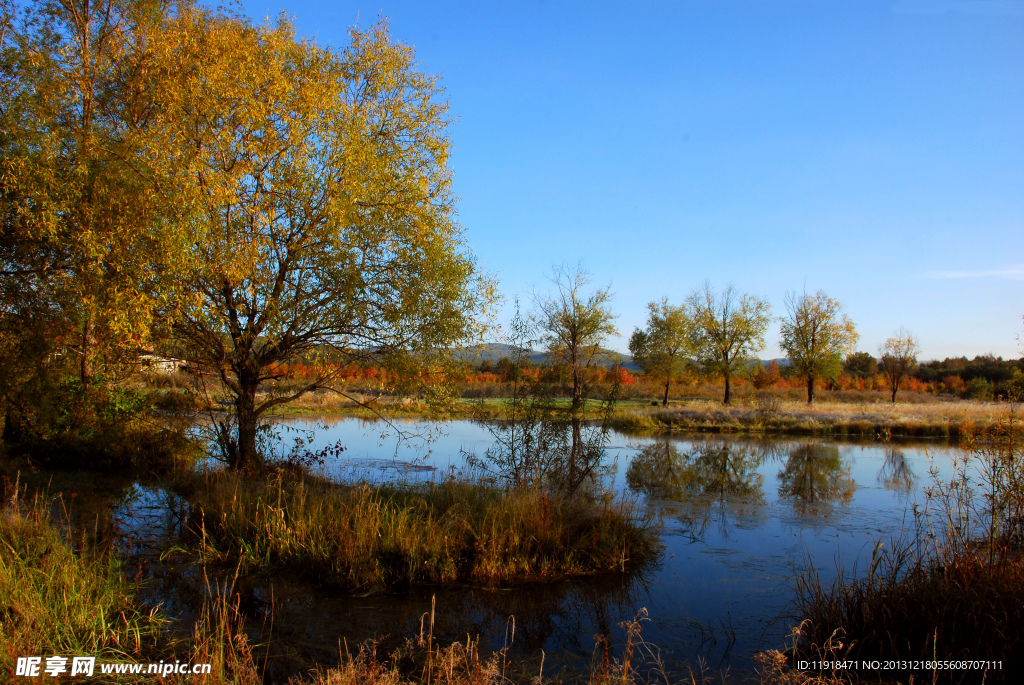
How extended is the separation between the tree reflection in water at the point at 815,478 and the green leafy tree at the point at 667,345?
21183 mm

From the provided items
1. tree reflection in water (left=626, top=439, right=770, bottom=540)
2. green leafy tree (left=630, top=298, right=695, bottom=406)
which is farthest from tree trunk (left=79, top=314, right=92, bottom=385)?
green leafy tree (left=630, top=298, right=695, bottom=406)

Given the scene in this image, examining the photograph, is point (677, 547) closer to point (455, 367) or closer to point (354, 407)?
point (455, 367)

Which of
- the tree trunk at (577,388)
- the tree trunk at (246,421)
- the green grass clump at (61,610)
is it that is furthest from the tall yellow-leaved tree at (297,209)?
the green grass clump at (61,610)

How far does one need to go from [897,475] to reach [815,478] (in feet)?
8.63

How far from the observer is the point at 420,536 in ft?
26.5

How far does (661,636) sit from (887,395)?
5526 centimetres

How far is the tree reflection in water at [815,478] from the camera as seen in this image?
561 inches

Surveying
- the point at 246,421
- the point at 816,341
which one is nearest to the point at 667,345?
the point at 816,341

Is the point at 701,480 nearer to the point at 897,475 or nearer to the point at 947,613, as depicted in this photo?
the point at 897,475

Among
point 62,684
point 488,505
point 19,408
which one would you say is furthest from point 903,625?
point 19,408

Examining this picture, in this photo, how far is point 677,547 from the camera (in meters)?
10.1

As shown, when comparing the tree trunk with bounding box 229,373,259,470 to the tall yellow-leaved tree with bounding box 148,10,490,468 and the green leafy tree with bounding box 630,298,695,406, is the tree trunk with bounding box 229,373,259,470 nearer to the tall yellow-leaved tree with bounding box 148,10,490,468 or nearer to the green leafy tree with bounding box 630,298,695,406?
the tall yellow-leaved tree with bounding box 148,10,490,468

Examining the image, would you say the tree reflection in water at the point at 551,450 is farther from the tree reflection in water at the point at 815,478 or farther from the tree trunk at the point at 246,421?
the tree reflection in water at the point at 815,478

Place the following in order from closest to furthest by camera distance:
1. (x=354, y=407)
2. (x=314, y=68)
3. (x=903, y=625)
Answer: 1. (x=903, y=625)
2. (x=314, y=68)
3. (x=354, y=407)
